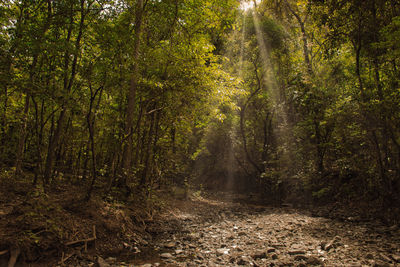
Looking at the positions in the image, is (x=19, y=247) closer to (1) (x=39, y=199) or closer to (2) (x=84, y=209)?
(1) (x=39, y=199)

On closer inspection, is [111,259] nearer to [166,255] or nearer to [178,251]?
[166,255]

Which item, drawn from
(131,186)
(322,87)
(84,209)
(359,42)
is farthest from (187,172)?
(359,42)

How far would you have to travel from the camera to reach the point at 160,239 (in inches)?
283

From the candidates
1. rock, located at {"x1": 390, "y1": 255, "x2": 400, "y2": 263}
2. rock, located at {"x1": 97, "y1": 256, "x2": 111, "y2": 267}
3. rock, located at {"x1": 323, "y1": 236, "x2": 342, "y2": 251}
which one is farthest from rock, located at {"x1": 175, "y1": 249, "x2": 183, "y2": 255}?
rock, located at {"x1": 390, "y1": 255, "x2": 400, "y2": 263}

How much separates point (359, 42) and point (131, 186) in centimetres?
1048

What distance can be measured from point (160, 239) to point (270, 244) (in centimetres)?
336

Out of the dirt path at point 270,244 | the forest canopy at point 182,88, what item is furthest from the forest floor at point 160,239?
the forest canopy at point 182,88

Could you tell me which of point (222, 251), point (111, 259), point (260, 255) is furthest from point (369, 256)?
point (111, 259)

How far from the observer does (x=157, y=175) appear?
40.5 ft

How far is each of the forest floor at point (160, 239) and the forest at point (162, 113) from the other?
0.05 m

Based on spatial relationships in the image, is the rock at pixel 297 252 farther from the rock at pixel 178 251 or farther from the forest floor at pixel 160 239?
the rock at pixel 178 251

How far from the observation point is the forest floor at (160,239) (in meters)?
4.63

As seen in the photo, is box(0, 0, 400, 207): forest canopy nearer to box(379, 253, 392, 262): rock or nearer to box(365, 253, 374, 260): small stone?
box(379, 253, 392, 262): rock

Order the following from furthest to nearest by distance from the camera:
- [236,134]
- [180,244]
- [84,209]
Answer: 1. [236,134]
2. [180,244]
3. [84,209]
